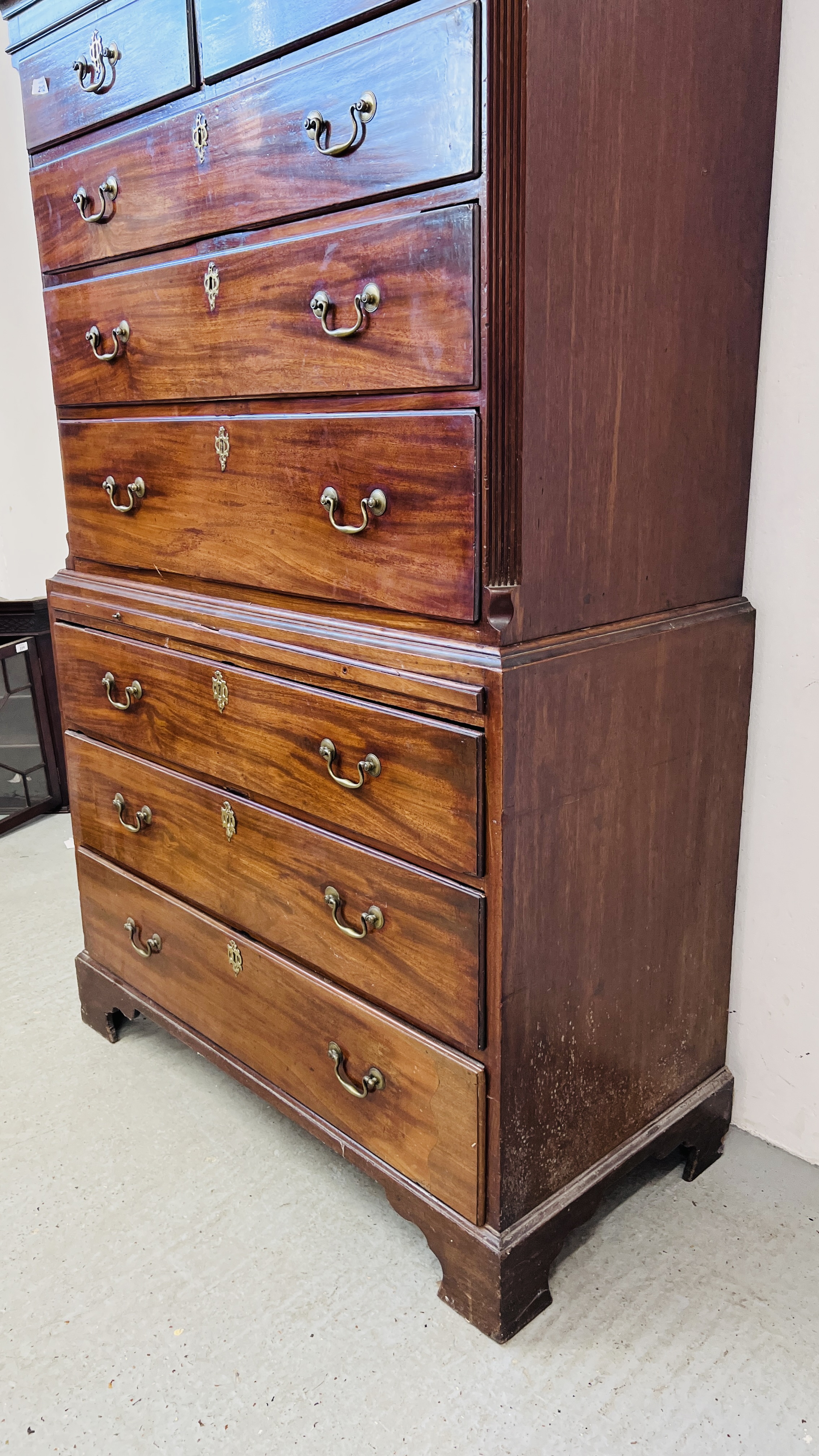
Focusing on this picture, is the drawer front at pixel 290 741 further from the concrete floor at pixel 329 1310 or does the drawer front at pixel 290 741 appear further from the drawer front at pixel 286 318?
the concrete floor at pixel 329 1310

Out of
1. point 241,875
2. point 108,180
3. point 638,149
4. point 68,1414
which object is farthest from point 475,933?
point 108,180

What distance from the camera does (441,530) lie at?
3.83 feet

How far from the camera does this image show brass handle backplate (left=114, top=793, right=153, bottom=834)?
5.87ft

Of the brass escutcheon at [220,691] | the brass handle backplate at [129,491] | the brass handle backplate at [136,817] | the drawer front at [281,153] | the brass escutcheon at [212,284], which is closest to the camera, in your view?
the drawer front at [281,153]

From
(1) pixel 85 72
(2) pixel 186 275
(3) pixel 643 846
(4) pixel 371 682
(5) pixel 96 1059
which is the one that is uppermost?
(1) pixel 85 72

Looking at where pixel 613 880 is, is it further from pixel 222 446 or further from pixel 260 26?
pixel 260 26

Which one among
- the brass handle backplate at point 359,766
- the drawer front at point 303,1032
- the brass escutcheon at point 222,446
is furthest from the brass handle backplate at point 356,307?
the drawer front at point 303,1032

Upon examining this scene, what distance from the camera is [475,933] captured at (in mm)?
1237

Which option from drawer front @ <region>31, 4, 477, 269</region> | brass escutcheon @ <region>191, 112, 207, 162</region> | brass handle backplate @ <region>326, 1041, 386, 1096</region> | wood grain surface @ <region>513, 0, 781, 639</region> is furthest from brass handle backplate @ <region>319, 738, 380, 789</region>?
brass escutcheon @ <region>191, 112, 207, 162</region>

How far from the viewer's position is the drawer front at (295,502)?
116 cm

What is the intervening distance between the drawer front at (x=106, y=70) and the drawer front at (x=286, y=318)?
0.23 metres

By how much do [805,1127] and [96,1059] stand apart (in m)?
1.29

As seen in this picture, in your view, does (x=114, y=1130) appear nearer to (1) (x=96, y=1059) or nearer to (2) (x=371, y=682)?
(1) (x=96, y=1059)

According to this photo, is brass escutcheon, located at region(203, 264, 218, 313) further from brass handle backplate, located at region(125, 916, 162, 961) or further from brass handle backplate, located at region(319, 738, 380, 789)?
brass handle backplate, located at region(125, 916, 162, 961)
